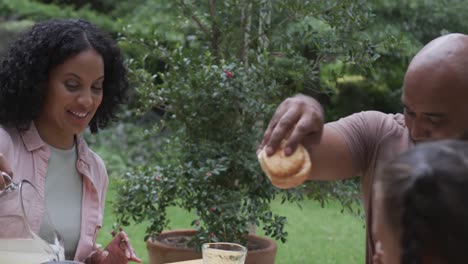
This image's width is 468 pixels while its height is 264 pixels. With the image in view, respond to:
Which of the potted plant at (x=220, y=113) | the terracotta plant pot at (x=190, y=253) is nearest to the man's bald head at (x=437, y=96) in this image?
the potted plant at (x=220, y=113)

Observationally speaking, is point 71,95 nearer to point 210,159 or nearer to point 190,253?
point 210,159

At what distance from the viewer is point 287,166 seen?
1.42 metres

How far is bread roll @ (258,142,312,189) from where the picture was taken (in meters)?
1.43

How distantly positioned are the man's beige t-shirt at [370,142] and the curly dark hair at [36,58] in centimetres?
103

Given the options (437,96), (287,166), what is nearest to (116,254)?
(287,166)

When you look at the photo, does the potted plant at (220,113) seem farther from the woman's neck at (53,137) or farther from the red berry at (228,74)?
the woman's neck at (53,137)

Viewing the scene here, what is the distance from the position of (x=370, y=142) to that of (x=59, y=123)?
1072 mm

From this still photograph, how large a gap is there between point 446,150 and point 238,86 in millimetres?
2588

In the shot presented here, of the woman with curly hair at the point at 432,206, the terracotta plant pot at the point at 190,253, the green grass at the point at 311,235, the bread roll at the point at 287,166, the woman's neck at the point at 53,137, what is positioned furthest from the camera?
the green grass at the point at 311,235

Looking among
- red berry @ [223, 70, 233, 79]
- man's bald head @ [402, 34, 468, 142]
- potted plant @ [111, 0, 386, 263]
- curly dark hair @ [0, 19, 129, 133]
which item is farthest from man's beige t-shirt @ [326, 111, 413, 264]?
red berry @ [223, 70, 233, 79]

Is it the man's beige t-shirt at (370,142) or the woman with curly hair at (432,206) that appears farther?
the man's beige t-shirt at (370,142)

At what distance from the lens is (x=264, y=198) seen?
3750 millimetres

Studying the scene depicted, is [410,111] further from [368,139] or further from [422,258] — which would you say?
[422,258]

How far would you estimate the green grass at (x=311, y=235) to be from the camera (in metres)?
5.41
